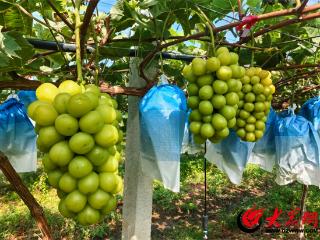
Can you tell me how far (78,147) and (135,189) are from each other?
1387 mm

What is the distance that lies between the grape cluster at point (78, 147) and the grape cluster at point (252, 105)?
0.82 meters

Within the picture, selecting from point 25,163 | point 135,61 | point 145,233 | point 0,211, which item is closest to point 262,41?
point 135,61

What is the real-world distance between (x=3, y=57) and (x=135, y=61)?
880 millimetres

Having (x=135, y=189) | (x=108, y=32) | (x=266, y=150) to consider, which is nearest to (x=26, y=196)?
(x=135, y=189)

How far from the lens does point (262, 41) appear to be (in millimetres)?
2266

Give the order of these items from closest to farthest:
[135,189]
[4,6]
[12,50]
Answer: [12,50]
[4,6]
[135,189]

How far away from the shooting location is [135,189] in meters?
2.27

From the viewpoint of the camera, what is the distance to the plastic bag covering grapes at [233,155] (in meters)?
2.01

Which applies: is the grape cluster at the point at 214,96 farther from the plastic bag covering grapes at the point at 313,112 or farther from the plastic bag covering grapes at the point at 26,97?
the plastic bag covering grapes at the point at 313,112

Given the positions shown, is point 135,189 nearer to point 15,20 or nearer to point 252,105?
point 252,105

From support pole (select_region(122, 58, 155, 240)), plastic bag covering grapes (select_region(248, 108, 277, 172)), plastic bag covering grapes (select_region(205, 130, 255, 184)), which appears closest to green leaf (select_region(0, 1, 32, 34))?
support pole (select_region(122, 58, 155, 240))

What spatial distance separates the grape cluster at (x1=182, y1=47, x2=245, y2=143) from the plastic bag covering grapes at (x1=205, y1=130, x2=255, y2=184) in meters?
0.54

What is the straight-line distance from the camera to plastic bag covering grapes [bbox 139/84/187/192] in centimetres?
163

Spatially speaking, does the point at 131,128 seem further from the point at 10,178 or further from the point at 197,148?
the point at 10,178
